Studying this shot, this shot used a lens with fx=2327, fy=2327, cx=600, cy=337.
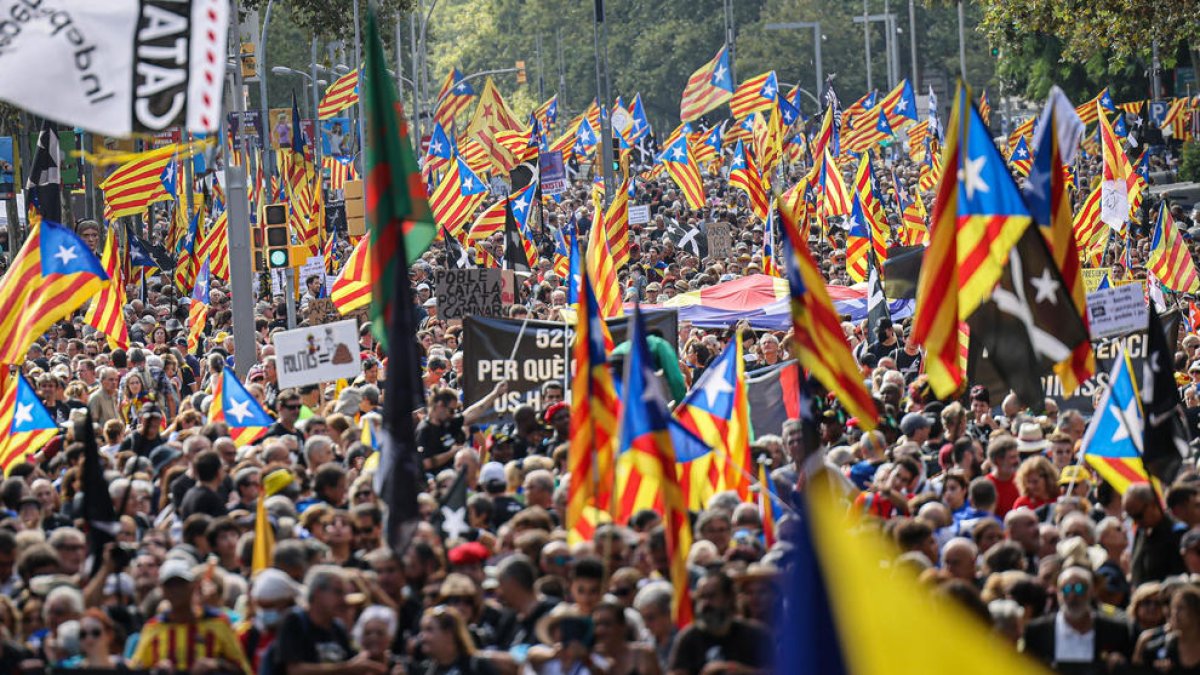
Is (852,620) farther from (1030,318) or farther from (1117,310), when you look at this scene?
(1117,310)

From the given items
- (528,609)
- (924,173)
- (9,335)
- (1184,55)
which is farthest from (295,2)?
(528,609)

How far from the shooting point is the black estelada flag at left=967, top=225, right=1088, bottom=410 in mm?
11789

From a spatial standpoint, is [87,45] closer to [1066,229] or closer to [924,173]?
[1066,229]

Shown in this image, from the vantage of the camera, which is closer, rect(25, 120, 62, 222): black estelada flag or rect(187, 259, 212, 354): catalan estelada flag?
rect(187, 259, 212, 354): catalan estelada flag

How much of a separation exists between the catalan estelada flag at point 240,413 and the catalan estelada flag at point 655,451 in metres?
4.70

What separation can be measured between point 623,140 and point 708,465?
4131 cm

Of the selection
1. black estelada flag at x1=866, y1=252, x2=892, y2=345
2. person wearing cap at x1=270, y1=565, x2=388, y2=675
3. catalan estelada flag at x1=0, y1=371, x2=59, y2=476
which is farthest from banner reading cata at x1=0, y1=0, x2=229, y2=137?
black estelada flag at x1=866, y1=252, x2=892, y2=345

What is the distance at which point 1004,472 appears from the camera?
12.2 metres

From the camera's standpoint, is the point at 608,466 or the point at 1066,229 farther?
the point at 1066,229

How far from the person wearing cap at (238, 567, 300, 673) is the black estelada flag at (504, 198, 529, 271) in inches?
616

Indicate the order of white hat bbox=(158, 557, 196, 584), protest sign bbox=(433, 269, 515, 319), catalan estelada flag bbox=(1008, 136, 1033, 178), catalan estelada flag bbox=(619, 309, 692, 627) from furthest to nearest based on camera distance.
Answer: catalan estelada flag bbox=(1008, 136, 1033, 178)
protest sign bbox=(433, 269, 515, 319)
catalan estelada flag bbox=(619, 309, 692, 627)
white hat bbox=(158, 557, 196, 584)

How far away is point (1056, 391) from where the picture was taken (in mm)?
16344

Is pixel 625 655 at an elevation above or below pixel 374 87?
below

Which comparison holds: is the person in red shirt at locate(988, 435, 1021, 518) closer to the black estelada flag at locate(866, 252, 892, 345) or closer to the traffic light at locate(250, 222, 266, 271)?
the black estelada flag at locate(866, 252, 892, 345)
